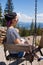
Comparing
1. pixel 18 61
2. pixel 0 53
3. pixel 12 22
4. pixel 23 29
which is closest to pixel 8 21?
pixel 12 22

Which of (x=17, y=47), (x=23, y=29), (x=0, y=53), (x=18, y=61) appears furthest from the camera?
(x=23, y=29)

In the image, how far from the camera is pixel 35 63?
16.1 feet

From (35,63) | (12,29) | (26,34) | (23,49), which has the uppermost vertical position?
(12,29)

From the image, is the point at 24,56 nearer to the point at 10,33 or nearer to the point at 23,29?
the point at 10,33

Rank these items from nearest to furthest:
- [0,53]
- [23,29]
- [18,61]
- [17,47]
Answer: [17,47] < [18,61] < [0,53] < [23,29]

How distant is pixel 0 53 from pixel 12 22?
1708 millimetres

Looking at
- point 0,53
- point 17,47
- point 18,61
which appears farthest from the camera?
point 0,53

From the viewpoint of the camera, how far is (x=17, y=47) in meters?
4.28

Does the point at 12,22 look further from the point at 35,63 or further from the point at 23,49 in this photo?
the point at 35,63

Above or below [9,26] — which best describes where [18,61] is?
below

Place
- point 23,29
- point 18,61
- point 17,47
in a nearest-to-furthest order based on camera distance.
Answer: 1. point 17,47
2. point 18,61
3. point 23,29

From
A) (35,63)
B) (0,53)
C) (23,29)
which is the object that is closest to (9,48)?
(35,63)

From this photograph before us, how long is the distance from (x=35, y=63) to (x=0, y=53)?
4.29 feet

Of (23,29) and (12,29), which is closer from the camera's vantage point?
(12,29)
